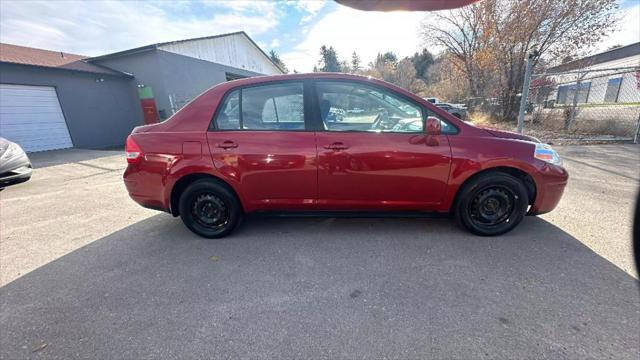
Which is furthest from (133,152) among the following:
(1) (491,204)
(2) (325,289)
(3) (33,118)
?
(3) (33,118)

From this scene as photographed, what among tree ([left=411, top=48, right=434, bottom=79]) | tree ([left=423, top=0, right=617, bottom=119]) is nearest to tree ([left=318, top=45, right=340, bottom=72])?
tree ([left=411, top=48, right=434, bottom=79])

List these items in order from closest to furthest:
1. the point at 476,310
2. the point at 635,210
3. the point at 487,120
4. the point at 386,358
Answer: the point at 635,210 → the point at 386,358 → the point at 476,310 → the point at 487,120

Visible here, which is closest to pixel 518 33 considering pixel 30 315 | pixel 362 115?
pixel 362 115

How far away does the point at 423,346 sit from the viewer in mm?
1680

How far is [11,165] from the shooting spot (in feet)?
17.4

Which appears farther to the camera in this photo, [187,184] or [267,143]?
[187,184]

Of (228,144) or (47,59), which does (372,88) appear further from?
(47,59)

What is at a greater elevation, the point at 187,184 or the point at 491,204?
the point at 187,184

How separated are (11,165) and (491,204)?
27.5 ft

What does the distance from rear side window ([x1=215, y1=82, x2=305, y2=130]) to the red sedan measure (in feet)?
0.04

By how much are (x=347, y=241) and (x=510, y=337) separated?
5.20 feet

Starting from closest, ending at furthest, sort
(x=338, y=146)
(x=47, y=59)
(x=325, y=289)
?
1. (x=325, y=289)
2. (x=338, y=146)
3. (x=47, y=59)

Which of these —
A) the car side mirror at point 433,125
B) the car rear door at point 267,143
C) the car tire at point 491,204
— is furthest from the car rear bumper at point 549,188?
the car rear door at point 267,143

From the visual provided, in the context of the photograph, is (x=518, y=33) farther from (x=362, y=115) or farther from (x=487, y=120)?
(x=362, y=115)
